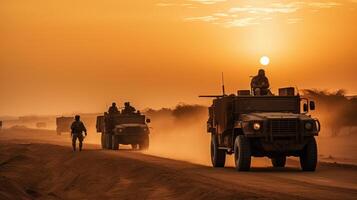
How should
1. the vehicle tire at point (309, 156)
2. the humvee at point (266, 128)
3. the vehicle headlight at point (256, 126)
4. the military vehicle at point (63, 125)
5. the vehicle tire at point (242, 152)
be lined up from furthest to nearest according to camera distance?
the military vehicle at point (63, 125) → the vehicle tire at point (309, 156) → the vehicle tire at point (242, 152) → the humvee at point (266, 128) → the vehicle headlight at point (256, 126)

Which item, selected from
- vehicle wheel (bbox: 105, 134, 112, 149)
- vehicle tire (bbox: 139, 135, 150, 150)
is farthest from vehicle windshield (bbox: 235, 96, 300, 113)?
vehicle wheel (bbox: 105, 134, 112, 149)

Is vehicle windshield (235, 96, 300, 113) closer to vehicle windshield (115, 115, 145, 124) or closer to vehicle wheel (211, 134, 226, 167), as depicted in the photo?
vehicle wheel (211, 134, 226, 167)

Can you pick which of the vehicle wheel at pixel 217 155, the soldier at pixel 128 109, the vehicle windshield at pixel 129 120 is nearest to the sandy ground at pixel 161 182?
the vehicle wheel at pixel 217 155

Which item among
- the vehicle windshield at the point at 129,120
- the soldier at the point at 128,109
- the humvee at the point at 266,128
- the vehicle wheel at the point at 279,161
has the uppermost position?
the soldier at the point at 128,109

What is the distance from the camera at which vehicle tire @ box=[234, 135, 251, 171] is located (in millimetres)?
25109

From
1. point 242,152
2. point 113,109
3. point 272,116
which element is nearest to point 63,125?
point 113,109

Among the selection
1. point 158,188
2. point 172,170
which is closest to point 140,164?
point 172,170

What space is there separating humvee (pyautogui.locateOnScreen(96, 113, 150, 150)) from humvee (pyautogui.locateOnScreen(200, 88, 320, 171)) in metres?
A: 19.6

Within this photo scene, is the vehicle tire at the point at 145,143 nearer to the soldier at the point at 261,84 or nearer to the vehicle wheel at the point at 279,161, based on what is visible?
the vehicle wheel at the point at 279,161

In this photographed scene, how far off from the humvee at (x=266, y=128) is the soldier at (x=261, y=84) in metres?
0.30

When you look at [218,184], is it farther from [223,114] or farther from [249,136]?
[223,114]

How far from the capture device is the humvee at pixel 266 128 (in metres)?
25.0

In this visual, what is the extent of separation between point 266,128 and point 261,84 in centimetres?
330

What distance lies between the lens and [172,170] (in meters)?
25.7
